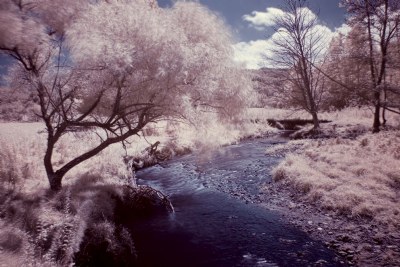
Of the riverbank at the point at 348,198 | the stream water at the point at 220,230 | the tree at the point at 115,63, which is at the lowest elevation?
the stream water at the point at 220,230

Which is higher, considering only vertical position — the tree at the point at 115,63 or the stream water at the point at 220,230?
the tree at the point at 115,63

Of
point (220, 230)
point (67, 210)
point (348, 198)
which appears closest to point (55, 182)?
point (67, 210)

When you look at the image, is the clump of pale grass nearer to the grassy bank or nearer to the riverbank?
the riverbank

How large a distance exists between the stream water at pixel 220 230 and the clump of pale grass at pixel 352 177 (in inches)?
65.0

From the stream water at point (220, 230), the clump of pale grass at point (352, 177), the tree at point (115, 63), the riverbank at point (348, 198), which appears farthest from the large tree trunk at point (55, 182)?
the clump of pale grass at point (352, 177)

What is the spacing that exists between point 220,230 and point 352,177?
19.3 ft

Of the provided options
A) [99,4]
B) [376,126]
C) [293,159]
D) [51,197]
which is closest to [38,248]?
[51,197]

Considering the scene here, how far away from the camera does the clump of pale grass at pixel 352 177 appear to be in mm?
9008

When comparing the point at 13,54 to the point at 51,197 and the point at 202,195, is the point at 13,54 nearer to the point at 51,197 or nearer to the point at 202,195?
the point at 51,197

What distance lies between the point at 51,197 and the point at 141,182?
546 cm

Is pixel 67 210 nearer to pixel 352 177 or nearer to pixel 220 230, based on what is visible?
pixel 220 230

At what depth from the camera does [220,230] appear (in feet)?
29.2

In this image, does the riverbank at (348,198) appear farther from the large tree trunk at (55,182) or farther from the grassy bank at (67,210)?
the large tree trunk at (55,182)

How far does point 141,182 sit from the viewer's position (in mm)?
14273
